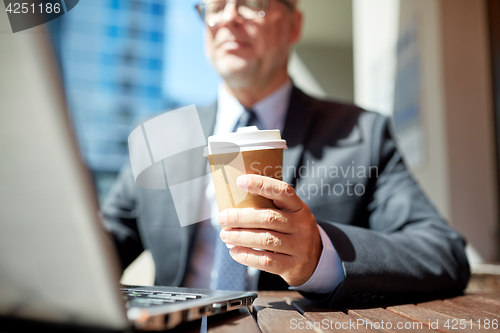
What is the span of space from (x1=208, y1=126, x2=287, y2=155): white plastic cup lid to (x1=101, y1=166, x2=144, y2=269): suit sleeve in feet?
2.98

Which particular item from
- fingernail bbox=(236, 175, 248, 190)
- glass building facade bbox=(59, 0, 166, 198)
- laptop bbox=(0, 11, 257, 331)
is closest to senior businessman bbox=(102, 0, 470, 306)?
fingernail bbox=(236, 175, 248, 190)

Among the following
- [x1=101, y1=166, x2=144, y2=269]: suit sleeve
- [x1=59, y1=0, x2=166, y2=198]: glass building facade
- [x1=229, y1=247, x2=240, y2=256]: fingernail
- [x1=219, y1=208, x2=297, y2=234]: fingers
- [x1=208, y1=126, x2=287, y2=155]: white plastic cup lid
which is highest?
[x1=59, y1=0, x2=166, y2=198]: glass building facade

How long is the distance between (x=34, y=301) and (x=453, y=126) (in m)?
2.31

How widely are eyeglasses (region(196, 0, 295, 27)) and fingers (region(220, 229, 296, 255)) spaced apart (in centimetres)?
91

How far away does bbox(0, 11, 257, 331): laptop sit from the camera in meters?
0.25

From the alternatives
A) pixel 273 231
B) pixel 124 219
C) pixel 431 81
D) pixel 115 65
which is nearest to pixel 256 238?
pixel 273 231

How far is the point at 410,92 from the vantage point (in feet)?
8.30

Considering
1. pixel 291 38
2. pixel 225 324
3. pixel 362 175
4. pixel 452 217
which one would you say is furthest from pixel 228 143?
pixel 452 217

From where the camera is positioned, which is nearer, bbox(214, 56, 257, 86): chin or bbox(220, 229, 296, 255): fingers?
bbox(220, 229, 296, 255): fingers

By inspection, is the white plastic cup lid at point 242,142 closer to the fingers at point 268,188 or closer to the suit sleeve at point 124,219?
the fingers at point 268,188

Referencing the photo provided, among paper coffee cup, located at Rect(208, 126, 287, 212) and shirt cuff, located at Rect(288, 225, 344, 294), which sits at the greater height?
paper coffee cup, located at Rect(208, 126, 287, 212)

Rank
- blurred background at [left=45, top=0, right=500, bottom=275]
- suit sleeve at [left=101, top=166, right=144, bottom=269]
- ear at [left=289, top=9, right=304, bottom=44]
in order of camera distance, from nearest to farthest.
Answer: suit sleeve at [left=101, top=166, right=144, bottom=269] < ear at [left=289, top=9, right=304, bottom=44] < blurred background at [left=45, top=0, right=500, bottom=275]

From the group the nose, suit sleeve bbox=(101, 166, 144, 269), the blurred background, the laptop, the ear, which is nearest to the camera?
the laptop

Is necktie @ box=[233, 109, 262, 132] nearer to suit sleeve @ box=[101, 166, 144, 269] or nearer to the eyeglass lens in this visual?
the eyeglass lens
